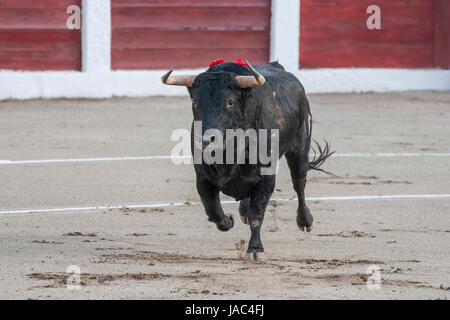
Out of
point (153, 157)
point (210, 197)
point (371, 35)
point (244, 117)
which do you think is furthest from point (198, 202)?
point (371, 35)

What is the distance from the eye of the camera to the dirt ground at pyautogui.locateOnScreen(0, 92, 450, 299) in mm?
5742

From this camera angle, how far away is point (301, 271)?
6082 mm

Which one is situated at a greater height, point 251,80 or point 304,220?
point 251,80

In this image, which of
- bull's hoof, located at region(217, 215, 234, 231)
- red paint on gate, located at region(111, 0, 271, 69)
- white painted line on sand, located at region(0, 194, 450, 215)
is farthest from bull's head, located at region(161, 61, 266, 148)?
red paint on gate, located at region(111, 0, 271, 69)

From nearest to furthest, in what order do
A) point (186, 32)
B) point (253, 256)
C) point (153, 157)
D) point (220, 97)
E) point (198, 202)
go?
1. point (220, 97)
2. point (253, 256)
3. point (198, 202)
4. point (153, 157)
5. point (186, 32)

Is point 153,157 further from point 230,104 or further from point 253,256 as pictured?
point 230,104

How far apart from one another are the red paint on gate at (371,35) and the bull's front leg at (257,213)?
32.5 feet

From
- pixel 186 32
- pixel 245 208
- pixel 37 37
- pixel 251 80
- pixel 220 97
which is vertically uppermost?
pixel 186 32

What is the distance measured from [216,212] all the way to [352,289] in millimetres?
1142

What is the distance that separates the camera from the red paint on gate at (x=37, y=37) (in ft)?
47.8

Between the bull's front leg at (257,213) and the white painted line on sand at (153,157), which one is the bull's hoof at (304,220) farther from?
the white painted line on sand at (153,157)

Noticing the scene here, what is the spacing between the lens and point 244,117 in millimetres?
6184

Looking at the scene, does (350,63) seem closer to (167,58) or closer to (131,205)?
(167,58)

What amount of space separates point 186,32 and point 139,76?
3.33 ft
